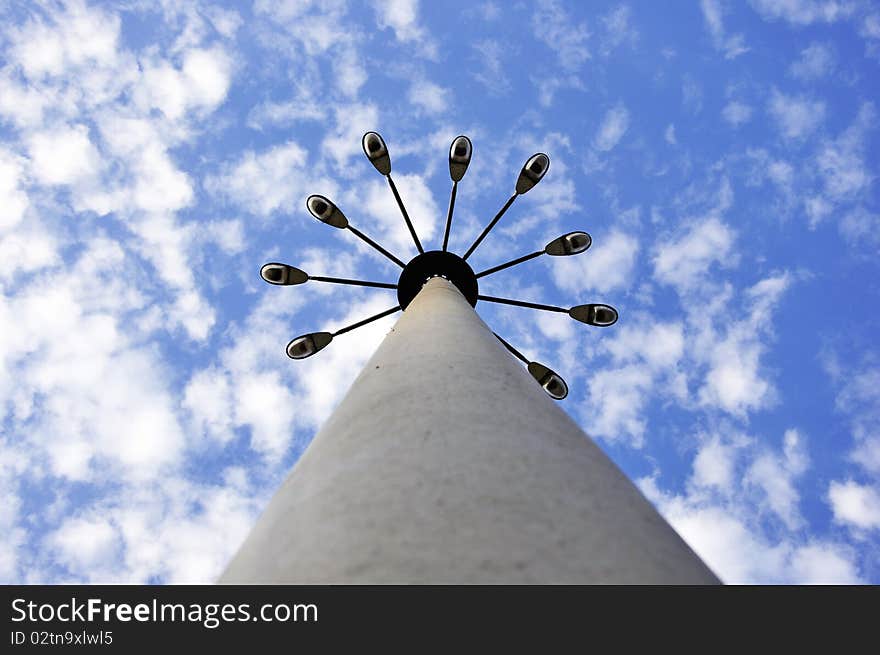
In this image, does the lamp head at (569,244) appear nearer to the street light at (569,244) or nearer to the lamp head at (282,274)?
the street light at (569,244)

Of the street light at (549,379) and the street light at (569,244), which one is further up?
the street light at (569,244)

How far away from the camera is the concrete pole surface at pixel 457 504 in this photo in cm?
197

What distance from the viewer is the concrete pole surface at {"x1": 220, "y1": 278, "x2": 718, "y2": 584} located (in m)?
1.97

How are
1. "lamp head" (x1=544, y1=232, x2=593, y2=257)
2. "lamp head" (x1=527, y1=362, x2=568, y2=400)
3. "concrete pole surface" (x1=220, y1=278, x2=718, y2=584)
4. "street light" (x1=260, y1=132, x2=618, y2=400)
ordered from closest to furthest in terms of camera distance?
1. "concrete pole surface" (x1=220, y1=278, x2=718, y2=584)
2. "street light" (x1=260, y1=132, x2=618, y2=400)
3. "lamp head" (x1=544, y1=232, x2=593, y2=257)
4. "lamp head" (x1=527, y1=362, x2=568, y2=400)

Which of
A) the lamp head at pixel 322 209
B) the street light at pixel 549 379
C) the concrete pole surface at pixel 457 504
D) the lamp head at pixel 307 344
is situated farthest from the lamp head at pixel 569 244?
the concrete pole surface at pixel 457 504

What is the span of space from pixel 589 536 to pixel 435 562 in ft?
1.55

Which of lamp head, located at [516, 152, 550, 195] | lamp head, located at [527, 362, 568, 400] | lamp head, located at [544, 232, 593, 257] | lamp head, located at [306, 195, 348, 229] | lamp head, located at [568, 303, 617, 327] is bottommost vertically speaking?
lamp head, located at [527, 362, 568, 400]

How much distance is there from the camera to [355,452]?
277 cm

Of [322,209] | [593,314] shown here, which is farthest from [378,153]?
[593,314]

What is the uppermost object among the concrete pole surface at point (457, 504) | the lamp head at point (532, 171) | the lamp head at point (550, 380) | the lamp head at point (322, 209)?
the lamp head at point (532, 171)

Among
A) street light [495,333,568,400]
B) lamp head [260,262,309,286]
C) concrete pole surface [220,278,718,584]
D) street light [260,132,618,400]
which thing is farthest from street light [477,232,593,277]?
concrete pole surface [220,278,718,584]

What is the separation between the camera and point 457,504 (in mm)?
2221

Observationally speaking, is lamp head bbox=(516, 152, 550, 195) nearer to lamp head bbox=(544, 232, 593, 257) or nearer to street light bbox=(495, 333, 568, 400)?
lamp head bbox=(544, 232, 593, 257)
